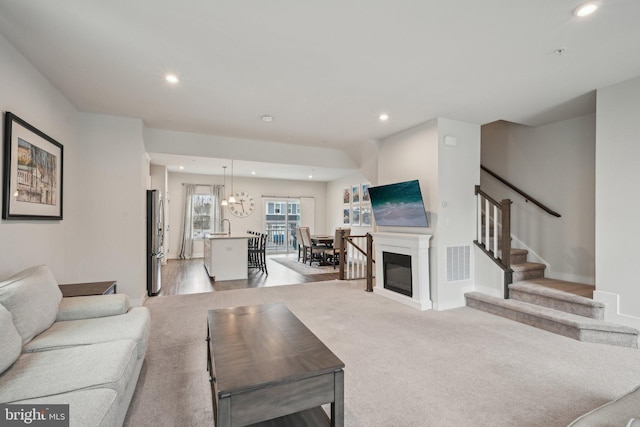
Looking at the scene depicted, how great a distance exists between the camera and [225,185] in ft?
31.9

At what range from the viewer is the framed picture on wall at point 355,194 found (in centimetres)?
894

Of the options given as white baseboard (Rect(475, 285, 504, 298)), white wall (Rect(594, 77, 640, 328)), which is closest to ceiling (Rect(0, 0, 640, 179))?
white wall (Rect(594, 77, 640, 328))

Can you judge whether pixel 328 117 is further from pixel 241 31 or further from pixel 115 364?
pixel 115 364

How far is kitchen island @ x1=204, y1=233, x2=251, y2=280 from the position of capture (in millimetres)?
6062

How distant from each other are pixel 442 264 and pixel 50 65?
4.91 m

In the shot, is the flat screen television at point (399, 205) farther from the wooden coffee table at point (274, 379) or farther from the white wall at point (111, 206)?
the white wall at point (111, 206)

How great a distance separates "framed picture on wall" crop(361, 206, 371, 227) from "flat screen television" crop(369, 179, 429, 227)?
3256mm

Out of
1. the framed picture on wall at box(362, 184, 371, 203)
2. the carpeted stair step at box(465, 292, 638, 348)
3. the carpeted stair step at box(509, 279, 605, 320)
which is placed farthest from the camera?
the framed picture on wall at box(362, 184, 371, 203)

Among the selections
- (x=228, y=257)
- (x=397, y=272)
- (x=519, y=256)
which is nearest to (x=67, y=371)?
(x=397, y=272)

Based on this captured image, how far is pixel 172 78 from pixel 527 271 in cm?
516

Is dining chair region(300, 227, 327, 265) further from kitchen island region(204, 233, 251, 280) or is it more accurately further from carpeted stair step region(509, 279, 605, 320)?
carpeted stair step region(509, 279, 605, 320)

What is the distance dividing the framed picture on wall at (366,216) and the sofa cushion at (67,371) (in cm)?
712

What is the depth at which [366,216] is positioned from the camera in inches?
337

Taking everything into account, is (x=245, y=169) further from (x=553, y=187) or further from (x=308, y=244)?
(x=553, y=187)
